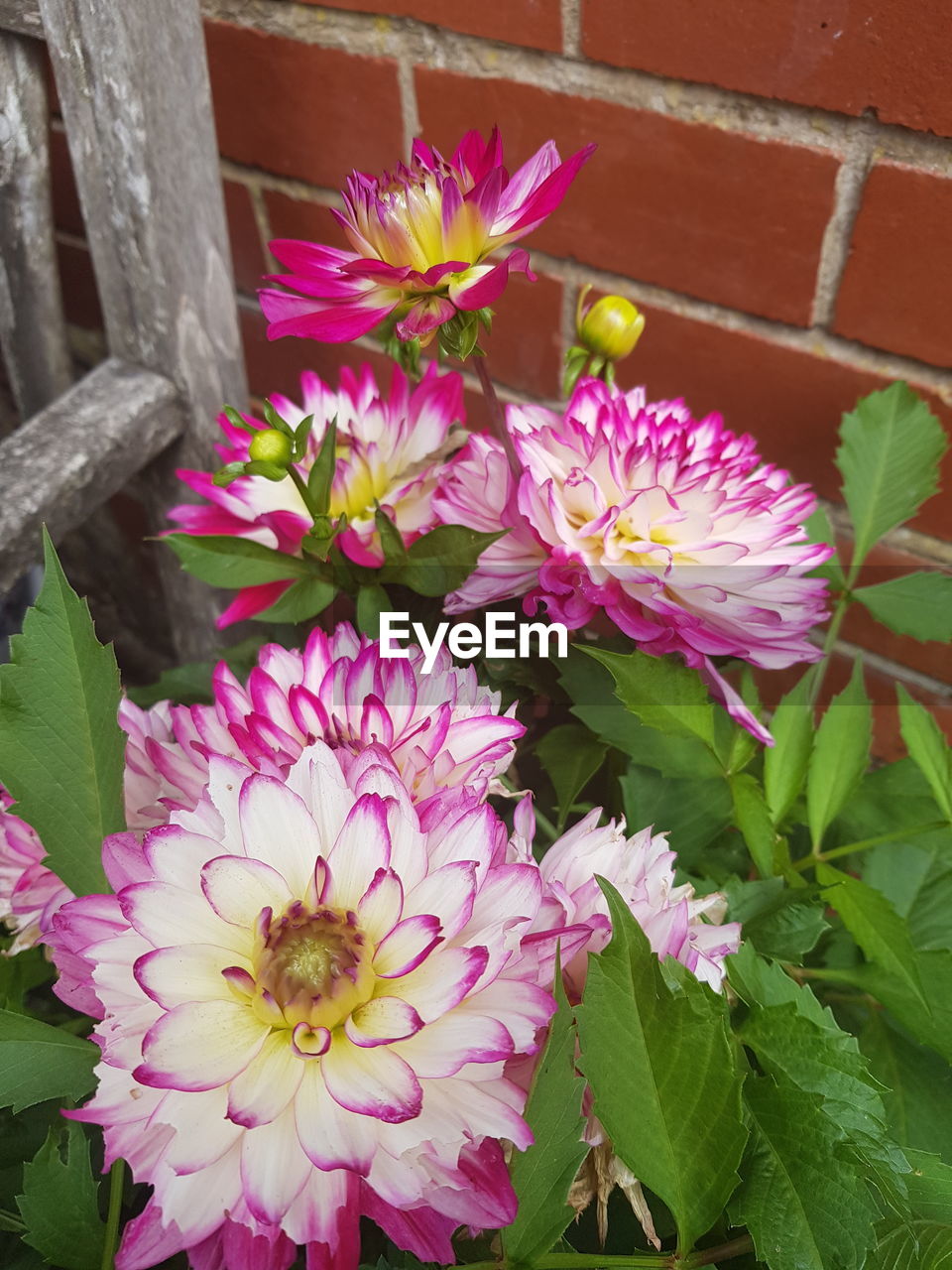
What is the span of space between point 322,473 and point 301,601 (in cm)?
7

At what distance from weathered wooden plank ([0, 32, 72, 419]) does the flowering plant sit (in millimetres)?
329

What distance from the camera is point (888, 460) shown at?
0.58 m

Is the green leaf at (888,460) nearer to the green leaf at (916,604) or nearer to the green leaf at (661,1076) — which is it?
the green leaf at (916,604)

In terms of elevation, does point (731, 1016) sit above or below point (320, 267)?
below

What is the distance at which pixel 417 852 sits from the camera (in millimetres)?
303

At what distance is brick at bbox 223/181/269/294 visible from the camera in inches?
32.0

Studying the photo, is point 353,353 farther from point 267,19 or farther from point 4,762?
point 4,762

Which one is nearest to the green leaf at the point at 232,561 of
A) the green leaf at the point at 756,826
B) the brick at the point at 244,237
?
the green leaf at the point at 756,826

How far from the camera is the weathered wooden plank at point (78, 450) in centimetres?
66

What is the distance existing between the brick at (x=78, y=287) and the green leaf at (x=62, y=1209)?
775 millimetres

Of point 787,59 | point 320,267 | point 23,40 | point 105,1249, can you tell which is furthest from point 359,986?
point 23,40

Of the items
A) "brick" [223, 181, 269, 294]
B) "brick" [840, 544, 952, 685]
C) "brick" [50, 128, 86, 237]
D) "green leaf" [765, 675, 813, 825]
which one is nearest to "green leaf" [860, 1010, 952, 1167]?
"green leaf" [765, 675, 813, 825]

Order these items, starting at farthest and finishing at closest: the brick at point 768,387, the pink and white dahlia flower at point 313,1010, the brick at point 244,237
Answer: the brick at point 244,237 < the brick at point 768,387 < the pink and white dahlia flower at point 313,1010

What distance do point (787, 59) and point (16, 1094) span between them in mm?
610
